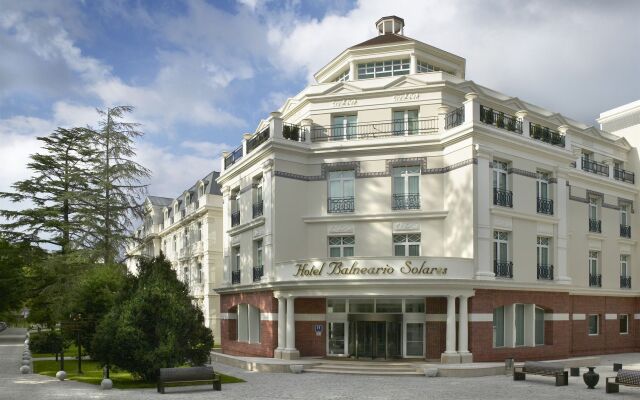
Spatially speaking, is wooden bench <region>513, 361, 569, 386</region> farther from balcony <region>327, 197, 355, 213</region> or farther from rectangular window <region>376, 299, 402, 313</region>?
balcony <region>327, 197, 355, 213</region>

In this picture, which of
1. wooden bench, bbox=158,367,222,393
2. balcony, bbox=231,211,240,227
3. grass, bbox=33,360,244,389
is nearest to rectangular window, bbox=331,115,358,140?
balcony, bbox=231,211,240,227

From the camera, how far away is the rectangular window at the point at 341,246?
95.7 feet

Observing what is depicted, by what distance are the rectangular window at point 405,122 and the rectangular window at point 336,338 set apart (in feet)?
31.7

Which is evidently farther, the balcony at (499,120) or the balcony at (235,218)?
the balcony at (235,218)

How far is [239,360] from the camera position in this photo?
27828 mm

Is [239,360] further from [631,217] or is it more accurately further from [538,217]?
[631,217]

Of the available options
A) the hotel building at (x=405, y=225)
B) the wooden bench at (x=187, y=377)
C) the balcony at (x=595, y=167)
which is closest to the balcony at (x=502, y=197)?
the hotel building at (x=405, y=225)

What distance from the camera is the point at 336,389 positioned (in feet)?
65.1

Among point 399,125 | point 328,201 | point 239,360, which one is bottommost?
point 239,360

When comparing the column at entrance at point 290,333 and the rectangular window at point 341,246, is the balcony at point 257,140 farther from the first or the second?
the column at entrance at point 290,333

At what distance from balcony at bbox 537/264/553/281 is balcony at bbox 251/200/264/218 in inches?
543

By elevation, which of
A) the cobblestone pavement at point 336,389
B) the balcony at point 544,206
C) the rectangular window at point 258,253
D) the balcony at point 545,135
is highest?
the balcony at point 545,135

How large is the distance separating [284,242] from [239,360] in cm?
581

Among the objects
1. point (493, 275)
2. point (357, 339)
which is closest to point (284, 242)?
point (357, 339)
